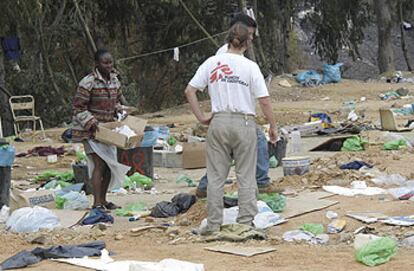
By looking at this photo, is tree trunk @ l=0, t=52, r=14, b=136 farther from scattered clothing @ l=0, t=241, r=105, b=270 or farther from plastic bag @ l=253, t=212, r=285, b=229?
scattered clothing @ l=0, t=241, r=105, b=270

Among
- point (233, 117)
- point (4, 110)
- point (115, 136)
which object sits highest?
point (233, 117)

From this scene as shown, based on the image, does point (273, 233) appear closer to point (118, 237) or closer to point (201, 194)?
point (201, 194)

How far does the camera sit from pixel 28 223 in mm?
8570

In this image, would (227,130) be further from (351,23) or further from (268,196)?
(351,23)

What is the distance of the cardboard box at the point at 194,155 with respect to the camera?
45.4 ft

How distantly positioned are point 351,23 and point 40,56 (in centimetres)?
1701

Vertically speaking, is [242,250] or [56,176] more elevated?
[242,250]

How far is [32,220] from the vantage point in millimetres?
8578

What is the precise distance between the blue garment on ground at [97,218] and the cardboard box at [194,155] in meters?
4.80

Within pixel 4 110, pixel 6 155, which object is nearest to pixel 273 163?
pixel 6 155

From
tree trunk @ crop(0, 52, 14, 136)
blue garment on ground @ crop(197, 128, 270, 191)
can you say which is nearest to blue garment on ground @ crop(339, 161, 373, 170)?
blue garment on ground @ crop(197, 128, 270, 191)

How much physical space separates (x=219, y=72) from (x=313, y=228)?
1.57 metres

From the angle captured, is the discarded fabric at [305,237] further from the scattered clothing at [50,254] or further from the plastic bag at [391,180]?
the plastic bag at [391,180]

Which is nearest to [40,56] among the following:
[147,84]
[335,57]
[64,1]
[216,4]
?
[64,1]
